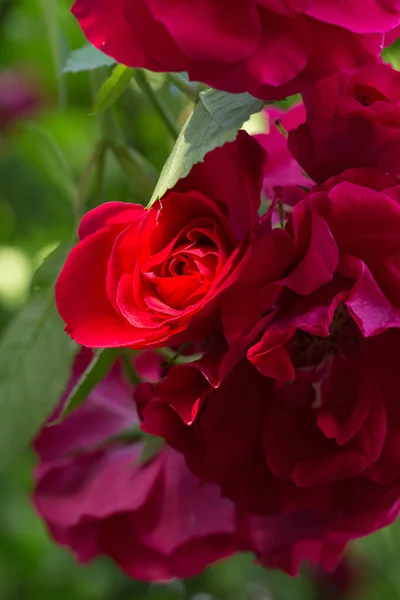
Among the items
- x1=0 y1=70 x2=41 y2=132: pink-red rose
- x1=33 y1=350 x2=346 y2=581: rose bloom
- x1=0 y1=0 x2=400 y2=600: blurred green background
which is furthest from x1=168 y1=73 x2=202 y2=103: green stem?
x1=0 y1=70 x2=41 y2=132: pink-red rose

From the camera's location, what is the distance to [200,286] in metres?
0.32

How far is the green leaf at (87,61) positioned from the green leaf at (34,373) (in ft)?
0.30

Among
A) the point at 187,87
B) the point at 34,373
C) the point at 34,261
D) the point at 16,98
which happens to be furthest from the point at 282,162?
the point at 16,98

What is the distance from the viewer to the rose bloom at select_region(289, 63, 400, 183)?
1.10 feet

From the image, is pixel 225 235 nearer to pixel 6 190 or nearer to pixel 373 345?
pixel 373 345

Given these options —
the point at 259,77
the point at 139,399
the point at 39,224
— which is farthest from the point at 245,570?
the point at 259,77

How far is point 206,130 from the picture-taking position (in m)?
0.32

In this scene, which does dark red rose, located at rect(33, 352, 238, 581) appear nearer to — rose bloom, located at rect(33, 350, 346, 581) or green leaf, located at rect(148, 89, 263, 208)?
rose bloom, located at rect(33, 350, 346, 581)

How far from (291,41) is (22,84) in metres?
1.04

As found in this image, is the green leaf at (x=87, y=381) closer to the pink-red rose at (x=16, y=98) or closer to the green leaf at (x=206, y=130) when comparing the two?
the green leaf at (x=206, y=130)

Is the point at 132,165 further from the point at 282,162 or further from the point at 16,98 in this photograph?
the point at 16,98

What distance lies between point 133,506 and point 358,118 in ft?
0.85

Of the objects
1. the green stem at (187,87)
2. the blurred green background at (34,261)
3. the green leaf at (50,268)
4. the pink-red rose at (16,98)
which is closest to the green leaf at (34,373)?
the green leaf at (50,268)

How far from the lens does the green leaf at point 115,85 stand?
1.27 feet
